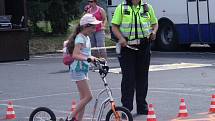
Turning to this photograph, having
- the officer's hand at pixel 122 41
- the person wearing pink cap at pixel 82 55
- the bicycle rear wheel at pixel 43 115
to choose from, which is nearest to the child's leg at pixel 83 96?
the person wearing pink cap at pixel 82 55

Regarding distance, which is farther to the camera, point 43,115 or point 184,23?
point 184,23

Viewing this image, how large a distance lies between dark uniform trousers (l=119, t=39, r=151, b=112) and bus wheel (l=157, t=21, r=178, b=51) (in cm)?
1419

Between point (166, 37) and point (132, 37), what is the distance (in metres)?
15.3

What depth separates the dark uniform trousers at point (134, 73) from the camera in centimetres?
1019

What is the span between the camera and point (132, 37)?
1014cm

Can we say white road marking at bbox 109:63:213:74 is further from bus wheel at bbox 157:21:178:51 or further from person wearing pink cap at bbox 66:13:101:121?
person wearing pink cap at bbox 66:13:101:121

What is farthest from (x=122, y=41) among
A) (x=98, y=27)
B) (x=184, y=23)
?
(x=184, y=23)

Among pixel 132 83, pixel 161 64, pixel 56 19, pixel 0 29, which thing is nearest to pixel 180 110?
pixel 132 83

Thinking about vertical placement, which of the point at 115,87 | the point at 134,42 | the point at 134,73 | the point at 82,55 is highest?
the point at 134,42

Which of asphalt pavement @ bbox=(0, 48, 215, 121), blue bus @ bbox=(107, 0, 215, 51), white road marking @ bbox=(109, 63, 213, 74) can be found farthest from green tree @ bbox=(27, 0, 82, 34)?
white road marking @ bbox=(109, 63, 213, 74)

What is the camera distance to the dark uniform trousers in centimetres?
1019

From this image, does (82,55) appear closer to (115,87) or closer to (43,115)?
(43,115)

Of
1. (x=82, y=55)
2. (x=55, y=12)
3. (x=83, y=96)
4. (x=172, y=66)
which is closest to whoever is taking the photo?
(x=82, y=55)

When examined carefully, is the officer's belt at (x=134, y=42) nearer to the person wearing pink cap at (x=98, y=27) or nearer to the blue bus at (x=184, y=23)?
the person wearing pink cap at (x=98, y=27)
